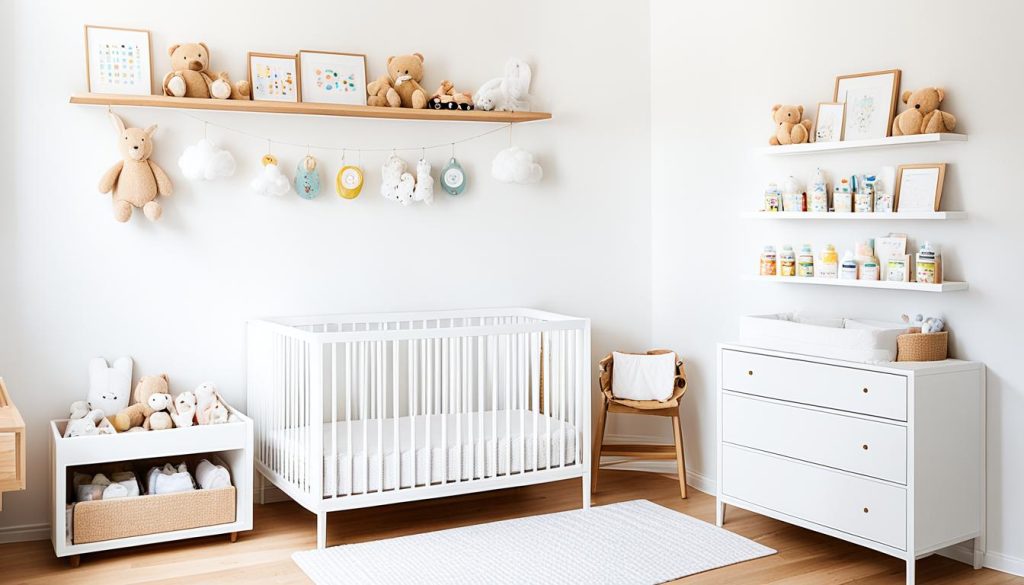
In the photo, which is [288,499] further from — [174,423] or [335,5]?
[335,5]

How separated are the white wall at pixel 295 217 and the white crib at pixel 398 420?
0.71ft

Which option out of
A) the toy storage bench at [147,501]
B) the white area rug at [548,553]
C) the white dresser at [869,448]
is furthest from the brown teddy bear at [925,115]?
the toy storage bench at [147,501]

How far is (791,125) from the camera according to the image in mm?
3453

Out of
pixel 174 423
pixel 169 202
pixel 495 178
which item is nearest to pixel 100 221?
pixel 169 202

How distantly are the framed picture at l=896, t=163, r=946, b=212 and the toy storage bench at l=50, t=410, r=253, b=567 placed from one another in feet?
7.55

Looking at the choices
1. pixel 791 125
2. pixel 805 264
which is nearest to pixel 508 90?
pixel 791 125

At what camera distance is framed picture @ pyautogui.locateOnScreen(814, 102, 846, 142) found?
10.9ft

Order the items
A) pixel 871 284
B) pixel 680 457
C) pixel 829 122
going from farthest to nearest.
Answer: pixel 680 457
pixel 829 122
pixel 871 284

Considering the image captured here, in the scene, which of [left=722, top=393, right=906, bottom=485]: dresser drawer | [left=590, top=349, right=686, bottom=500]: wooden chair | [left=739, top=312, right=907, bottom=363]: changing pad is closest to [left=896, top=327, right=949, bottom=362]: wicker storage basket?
[left=739, top=312, right=907, bottom=363]: changing pad

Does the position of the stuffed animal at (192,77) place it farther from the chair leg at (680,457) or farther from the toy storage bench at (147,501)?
the chair leg at (680,457)

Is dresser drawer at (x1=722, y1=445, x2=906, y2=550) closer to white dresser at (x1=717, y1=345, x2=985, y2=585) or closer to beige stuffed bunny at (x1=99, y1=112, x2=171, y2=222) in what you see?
white dresser at (x1=717, y1=345, x2=985, y2=585)

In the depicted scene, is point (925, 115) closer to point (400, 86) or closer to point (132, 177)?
point (400, 86)

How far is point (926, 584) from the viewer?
9.35 ft

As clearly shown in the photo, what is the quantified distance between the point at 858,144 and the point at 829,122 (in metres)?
0.21
